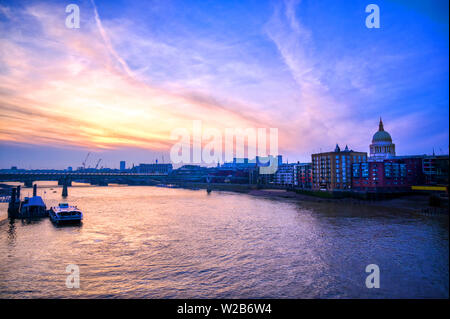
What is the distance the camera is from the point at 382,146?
76.0m

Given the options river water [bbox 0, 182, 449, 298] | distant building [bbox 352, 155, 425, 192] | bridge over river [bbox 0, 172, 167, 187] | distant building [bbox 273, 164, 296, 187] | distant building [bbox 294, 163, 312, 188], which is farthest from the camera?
distant building [bbox 273, 164, 296, 187]

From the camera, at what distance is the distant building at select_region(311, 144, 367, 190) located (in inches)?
2259

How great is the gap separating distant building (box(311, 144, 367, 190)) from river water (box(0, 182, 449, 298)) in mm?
31428

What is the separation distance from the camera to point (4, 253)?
666 inches

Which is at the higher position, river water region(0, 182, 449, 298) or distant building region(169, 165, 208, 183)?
distant building region(169, 165, 208, 183)

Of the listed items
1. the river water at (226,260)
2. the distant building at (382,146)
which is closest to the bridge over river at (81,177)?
the river water at (226,260)

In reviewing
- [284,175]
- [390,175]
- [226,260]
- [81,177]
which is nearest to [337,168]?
[390,175]

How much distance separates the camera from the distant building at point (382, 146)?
74744mm

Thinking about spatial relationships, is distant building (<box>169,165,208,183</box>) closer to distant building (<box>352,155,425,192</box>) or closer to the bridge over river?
the bridge over river

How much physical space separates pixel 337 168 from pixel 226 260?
4989cm

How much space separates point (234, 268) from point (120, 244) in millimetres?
9475

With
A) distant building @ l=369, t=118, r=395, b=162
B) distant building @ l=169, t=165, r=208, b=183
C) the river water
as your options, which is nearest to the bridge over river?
distant building @ l=169, t=165, r=208, b=183

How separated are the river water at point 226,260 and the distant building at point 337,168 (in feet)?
103
